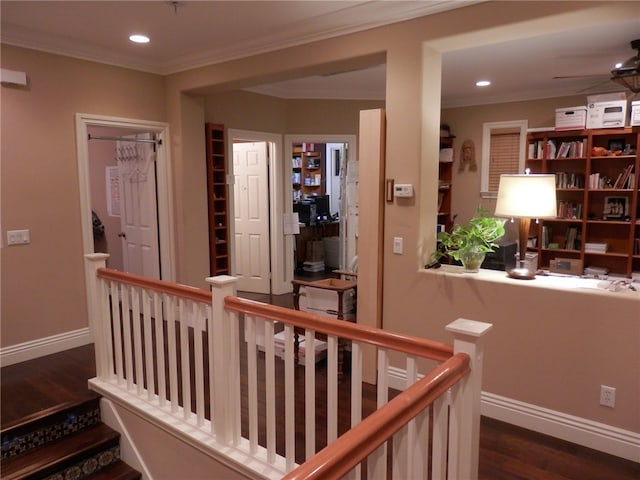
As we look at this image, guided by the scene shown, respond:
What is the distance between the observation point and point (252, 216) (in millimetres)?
6066

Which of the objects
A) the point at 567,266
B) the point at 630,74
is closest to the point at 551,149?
the point at 567,266

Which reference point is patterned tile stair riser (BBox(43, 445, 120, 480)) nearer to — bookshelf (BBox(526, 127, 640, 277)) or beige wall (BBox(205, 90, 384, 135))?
beige wall (BBox(205, 90, 384, 135))

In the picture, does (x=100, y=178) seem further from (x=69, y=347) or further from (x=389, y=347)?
(x=389, y=347)

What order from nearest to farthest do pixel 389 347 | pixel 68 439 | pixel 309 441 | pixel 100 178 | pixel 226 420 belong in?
pixel 389 347 < pixel 309 441 < pixel 226 420 < pixel 68 439 < pixel 100 178

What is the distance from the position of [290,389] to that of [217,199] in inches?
130

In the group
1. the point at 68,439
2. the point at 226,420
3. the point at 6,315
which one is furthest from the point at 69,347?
the point at 226,420

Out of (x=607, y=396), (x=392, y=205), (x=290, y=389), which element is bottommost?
(x=607, y=396)

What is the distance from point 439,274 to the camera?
3.06 meters

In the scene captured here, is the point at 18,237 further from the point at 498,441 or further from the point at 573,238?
the point at 573,238

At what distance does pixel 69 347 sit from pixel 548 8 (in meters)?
4.42

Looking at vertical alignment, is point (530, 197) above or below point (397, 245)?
above

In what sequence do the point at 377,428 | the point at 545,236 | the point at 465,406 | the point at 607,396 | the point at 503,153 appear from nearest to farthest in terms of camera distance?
the point at 377,428 → the point at 465,406 → the point at 607,396 → the point at 545,236 → the point at 503,153

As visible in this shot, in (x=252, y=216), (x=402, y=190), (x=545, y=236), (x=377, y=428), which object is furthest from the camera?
(x=252, y=216)

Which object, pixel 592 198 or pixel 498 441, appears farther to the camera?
pixel 592 198
